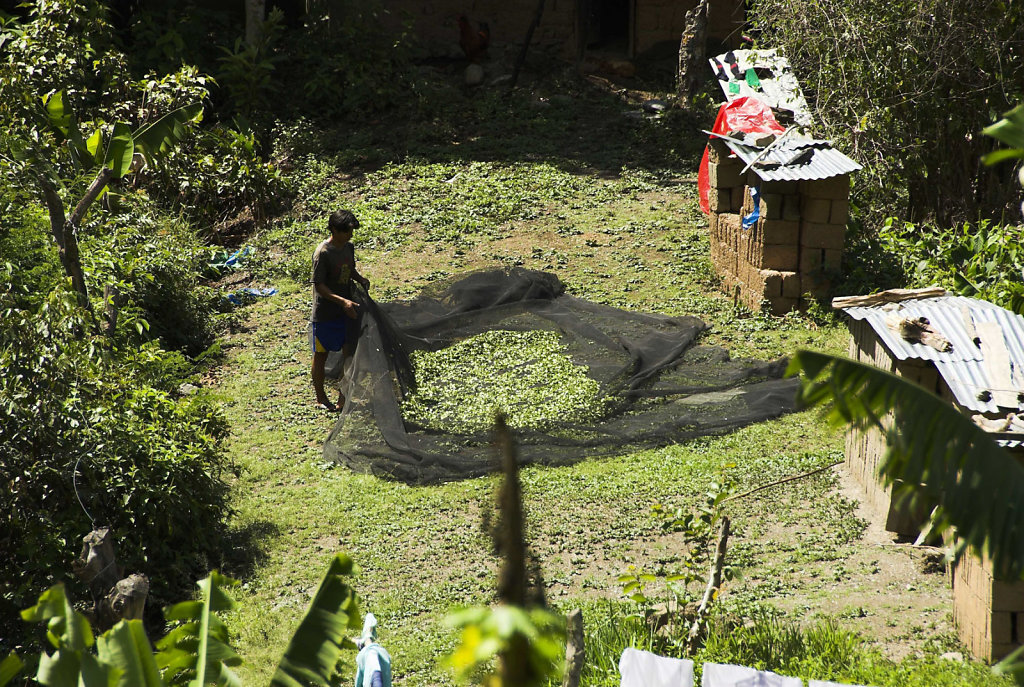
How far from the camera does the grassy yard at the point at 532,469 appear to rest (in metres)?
5.38

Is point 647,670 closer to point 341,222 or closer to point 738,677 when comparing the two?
point 738,677

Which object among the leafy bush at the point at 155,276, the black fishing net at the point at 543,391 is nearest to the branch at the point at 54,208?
the leafy bush at the point at 155,276

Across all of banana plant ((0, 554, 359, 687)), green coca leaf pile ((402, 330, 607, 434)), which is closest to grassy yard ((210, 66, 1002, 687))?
green coca leaf pile ((402, 330, 607, 434))

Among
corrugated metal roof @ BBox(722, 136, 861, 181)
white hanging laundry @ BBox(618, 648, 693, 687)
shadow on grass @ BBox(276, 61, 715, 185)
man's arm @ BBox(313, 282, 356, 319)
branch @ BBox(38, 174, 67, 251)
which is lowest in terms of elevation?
white hanging laundry @ BBox(618, 648, 693, 687)

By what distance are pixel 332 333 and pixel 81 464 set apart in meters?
2.75

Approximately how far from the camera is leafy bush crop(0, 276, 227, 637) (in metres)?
5.53

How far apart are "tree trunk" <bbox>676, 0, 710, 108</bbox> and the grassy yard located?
27.1 inches

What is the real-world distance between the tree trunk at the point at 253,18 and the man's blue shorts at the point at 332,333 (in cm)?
937

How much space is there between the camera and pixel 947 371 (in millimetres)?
5199

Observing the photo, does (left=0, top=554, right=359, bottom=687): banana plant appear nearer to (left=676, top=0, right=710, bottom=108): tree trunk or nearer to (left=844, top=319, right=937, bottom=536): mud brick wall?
(left=844, top=319, right=937, bottom=536): mud brick wall

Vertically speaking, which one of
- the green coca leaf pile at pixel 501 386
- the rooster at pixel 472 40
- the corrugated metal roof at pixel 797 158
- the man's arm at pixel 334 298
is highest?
the rooster at pixel 472 40

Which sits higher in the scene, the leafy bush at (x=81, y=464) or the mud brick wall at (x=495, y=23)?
the mud brick wall at (x=495, y=23)

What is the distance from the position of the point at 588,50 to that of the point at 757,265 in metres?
9.82

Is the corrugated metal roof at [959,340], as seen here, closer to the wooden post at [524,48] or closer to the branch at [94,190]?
the branch at [94,190]
